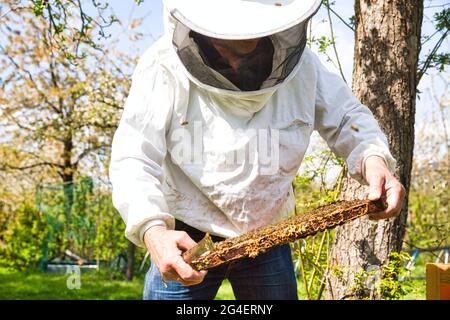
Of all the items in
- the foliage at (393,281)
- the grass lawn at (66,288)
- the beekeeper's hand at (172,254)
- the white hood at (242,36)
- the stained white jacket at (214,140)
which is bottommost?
the grass lawn at (66,288)

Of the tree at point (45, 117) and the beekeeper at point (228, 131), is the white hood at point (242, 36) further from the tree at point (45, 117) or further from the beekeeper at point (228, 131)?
the tree at point (45, 117)

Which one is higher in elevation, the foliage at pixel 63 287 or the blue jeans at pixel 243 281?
the blue jeans at pixel 243 281

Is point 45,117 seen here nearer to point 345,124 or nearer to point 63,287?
point 63,287

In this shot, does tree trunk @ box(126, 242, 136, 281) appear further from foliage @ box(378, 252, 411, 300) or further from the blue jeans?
the blue jeans

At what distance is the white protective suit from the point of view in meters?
1.83

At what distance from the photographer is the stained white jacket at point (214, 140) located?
1.85m

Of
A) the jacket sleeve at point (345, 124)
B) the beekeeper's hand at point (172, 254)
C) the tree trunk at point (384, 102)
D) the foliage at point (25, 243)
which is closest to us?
the beekeeper's hand at point (172, 254)

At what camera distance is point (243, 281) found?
2088 millimetres

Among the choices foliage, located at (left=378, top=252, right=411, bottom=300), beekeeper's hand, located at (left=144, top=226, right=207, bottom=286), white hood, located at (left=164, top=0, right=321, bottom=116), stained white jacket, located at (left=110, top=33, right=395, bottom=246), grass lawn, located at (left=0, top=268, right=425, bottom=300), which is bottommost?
grass lawn, located at (left=0, top=268, right=425, bottom=300)

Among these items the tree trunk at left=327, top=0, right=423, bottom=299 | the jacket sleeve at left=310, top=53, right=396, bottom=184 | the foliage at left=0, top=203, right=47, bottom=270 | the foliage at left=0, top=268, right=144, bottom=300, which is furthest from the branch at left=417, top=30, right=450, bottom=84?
the foliage at left=0, top=203, right=47, bottom=270

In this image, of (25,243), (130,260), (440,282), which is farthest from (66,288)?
(440,282)

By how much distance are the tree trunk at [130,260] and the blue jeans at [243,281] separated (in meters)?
6.09

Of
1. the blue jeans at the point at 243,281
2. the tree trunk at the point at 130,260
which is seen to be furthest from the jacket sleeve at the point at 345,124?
the tree trunk at the point at 130,260

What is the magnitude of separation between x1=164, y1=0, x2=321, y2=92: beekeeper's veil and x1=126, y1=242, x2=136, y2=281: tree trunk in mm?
6413
